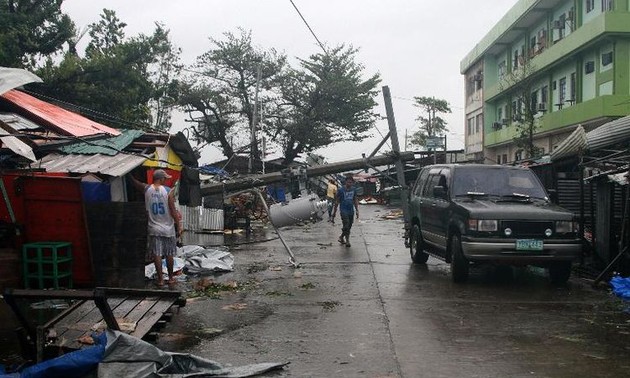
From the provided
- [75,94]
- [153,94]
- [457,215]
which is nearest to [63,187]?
[457,215]

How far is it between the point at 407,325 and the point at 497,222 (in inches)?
126

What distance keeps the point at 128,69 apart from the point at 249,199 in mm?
7189

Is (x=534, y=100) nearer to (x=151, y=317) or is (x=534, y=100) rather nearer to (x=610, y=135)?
(x=610, y=135)

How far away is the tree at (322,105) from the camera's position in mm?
40250

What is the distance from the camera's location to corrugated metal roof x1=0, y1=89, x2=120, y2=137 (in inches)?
466

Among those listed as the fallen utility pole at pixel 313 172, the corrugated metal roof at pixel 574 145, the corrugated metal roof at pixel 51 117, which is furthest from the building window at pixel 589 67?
the corrugated metal roof at pixel 51 117

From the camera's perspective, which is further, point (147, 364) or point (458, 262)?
point (458, 262)

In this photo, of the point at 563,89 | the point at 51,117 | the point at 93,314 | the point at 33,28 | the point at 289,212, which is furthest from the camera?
the point at 563,89

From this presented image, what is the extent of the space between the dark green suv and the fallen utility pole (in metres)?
3.67

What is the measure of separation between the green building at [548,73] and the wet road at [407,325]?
17.5 m

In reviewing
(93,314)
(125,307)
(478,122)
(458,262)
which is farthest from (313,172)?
(478,122)

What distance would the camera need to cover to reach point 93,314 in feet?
21.8

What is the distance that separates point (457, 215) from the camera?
10.3 metres

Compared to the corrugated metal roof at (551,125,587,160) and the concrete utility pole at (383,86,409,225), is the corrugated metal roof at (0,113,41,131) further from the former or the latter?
the corrugated metal roof at (551,125,587,160)
